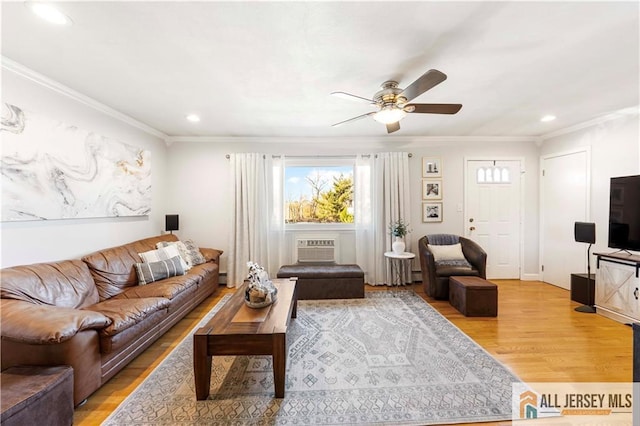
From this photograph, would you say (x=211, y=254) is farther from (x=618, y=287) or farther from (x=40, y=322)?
(x=618, y=287)

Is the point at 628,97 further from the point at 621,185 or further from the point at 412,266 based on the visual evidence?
the point at 412,266

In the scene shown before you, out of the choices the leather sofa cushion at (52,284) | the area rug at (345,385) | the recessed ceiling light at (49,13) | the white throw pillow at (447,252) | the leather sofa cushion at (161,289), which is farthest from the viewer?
the white throw pillow at (447,252)

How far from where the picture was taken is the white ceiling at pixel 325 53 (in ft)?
5.32

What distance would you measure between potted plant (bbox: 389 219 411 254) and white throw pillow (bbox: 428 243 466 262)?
491mm

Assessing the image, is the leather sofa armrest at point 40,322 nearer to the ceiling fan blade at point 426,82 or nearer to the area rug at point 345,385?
the area rug at point 345,385

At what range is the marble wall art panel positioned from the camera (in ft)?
7.24

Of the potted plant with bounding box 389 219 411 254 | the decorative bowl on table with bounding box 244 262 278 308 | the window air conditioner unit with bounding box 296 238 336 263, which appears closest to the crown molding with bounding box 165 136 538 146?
the potted plant with bounding box 389 219 411 254

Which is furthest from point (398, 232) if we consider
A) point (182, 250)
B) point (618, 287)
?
point (182, 250)

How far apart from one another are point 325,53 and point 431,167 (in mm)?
3367

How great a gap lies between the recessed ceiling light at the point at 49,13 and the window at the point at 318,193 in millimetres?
3270

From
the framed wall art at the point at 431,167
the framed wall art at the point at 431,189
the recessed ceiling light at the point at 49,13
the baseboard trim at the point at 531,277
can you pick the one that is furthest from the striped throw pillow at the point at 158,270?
the baseboard trim at the point at 531,277

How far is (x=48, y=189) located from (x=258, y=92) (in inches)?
88.6

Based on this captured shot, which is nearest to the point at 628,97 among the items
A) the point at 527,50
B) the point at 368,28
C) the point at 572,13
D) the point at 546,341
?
the point at 527,50

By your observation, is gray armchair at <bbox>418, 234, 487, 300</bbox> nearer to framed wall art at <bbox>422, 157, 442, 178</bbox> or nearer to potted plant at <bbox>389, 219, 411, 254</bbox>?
potted plant at <bbox>389, 219, 411, 254</bbox>
